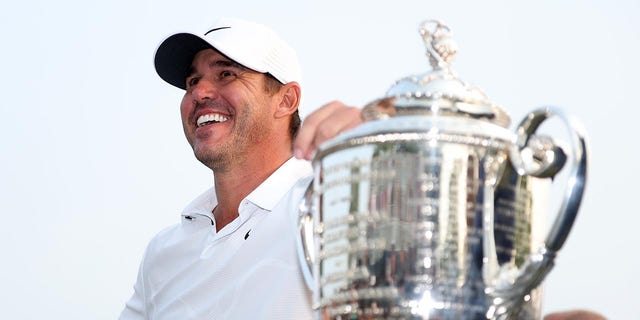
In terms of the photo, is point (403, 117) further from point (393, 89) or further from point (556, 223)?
point (556, 223)

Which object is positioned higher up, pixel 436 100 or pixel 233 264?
pixel 436 100

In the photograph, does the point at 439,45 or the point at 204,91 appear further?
the point at 204,91

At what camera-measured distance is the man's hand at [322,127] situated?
158cm

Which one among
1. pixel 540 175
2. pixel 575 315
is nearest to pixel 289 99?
pixel 575 315

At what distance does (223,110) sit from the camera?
304 centimetres

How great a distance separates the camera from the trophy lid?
138 cm

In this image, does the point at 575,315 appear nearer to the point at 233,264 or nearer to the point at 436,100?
the point at 436,100

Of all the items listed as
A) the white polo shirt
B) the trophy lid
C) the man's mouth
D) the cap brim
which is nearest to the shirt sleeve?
the white polo shirt

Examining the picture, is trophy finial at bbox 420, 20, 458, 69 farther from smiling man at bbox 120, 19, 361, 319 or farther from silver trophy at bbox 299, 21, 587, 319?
smiling man at bbox 120, 19, 361, 319

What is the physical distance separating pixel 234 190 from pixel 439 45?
1.51 metres

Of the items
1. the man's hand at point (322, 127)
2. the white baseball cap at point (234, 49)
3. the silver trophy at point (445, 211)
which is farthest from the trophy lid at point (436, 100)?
the white baseball cap at point (234, 49)

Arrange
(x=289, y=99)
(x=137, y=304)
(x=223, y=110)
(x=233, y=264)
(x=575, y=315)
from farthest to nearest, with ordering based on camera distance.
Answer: (x=289, y=99) → (x=223, y=110) → (x=137, y=304) → (x=233, y=264) → (x=575, y=315)

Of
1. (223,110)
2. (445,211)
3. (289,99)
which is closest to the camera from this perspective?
(445,211)

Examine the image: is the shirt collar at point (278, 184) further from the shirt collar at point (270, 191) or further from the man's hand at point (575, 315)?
the man's hand at point (575, 315)
